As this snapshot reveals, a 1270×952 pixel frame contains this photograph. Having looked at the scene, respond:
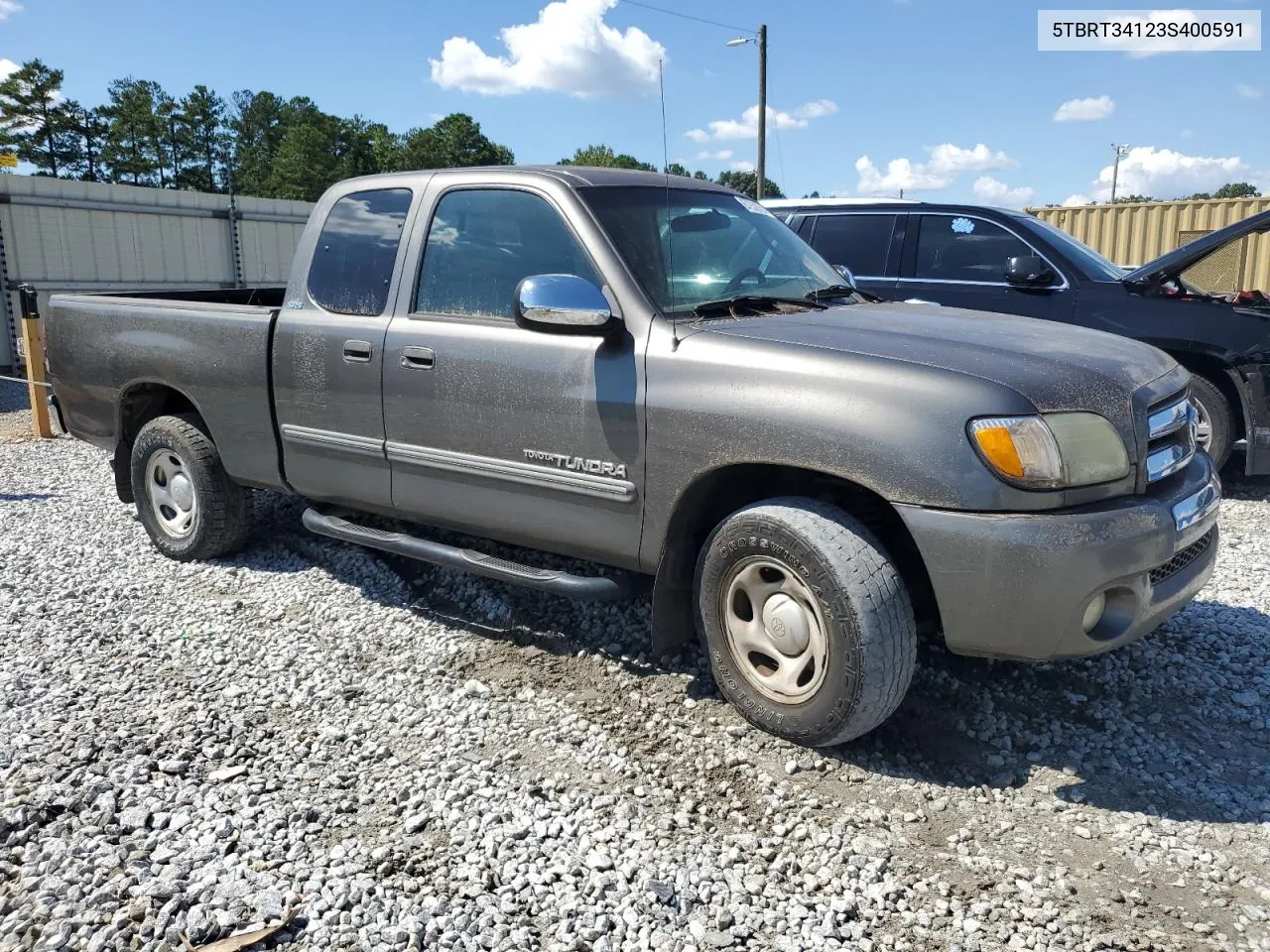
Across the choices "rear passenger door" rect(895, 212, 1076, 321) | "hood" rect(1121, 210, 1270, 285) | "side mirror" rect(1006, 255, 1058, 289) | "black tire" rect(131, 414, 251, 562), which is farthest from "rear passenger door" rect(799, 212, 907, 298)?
"black tire" rect(131, 414, 251, 562)

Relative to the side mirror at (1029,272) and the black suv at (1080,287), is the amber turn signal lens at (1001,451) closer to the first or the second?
the black suv at (1080,287)

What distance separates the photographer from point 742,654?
11.0ft

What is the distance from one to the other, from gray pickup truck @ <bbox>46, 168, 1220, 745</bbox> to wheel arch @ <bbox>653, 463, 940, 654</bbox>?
11 millimetres

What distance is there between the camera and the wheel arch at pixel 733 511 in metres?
3.26

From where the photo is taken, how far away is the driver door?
351cm

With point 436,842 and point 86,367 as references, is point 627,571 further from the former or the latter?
point 86,367

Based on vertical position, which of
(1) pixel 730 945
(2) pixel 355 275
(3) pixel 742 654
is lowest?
(1) pixel 730 945

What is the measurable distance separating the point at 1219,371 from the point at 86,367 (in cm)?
704

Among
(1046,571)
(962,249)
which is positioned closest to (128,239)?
(962,249)

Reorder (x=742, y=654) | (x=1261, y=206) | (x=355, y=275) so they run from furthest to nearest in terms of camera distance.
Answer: (x=1261, y=206), (x=355, y=275), (x=742, y=654)

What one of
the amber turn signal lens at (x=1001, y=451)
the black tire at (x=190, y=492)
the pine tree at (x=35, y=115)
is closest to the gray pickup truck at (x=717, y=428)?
the amber turn signal lens at (x=1001, y=451)

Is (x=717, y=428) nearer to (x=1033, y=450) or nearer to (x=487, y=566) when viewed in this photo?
(x=1033, y=450)

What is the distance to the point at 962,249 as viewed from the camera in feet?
23.8

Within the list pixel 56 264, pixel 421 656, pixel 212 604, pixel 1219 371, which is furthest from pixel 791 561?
pixel 56 264
